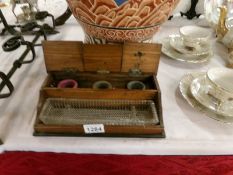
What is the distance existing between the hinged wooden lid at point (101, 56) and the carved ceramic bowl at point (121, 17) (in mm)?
26

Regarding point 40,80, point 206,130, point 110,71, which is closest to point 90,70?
point 110,71

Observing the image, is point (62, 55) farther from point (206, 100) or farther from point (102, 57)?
point (206, 100)

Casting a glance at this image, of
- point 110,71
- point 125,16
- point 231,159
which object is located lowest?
point 231,159

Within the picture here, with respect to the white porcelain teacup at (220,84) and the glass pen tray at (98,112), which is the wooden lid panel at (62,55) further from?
the white porcelain teacup at (220,84)

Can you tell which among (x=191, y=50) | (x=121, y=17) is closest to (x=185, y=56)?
(x=191, y=50)

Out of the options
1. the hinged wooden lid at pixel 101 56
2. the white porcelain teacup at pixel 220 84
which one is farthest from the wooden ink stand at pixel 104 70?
the white porcelain teacup at pixel 220 84

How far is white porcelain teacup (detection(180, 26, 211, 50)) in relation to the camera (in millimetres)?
683

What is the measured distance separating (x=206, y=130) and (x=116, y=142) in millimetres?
182

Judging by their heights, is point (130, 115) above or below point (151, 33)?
below

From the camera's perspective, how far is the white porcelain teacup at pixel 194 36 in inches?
26.9

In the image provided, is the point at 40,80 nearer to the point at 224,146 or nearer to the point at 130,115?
the point at 130,115

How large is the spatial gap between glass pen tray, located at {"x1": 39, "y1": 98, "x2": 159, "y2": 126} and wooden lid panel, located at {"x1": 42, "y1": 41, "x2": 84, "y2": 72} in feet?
0.29

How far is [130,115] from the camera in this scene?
489 millimetres

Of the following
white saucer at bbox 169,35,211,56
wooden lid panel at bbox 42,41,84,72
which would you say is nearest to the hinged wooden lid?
wooden lid panel at bbox 42,41,84,72
